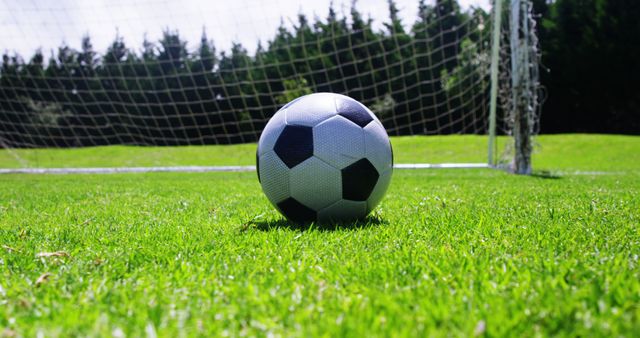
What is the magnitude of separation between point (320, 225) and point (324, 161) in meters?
0.44

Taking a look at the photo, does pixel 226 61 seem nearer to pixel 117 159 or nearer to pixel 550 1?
pixel 117 159

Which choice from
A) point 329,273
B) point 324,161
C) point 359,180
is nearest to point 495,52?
point 359,180

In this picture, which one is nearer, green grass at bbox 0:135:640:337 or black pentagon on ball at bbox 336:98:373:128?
green grass at bbox 0:135:640:337

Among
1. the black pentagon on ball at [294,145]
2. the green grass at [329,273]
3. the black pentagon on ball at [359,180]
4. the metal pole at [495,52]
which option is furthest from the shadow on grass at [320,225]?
the metal pole at [495,52]

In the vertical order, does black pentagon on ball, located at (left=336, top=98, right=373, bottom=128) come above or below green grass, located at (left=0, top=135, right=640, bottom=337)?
above

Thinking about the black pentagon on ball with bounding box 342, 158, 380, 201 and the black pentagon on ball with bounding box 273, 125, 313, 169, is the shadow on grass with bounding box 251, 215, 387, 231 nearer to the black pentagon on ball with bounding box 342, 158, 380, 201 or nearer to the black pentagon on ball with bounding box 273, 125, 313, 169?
the black pentagon on ball with bounding box 342, 158, 380, 201

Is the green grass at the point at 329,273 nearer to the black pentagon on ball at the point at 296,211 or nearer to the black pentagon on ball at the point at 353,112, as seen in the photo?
the black pentagon on ball at the point at 296,211

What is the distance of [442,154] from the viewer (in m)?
19.0

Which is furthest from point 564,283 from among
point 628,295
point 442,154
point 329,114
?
point 442,154

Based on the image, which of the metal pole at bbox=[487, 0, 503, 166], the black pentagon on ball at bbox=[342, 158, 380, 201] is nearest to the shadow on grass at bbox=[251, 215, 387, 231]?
the black pentagon on ball at bbox=[342, 158, 380, 201]

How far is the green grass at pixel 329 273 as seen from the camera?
157 centimetres

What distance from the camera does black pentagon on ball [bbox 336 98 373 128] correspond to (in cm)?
361

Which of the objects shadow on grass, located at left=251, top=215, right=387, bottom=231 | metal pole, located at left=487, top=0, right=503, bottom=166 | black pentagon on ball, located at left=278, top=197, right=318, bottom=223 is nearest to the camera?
shadow on grass, located at left=251, top=215, right=387, bottom=231

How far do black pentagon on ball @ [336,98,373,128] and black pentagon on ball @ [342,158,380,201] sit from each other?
10.9 inches
